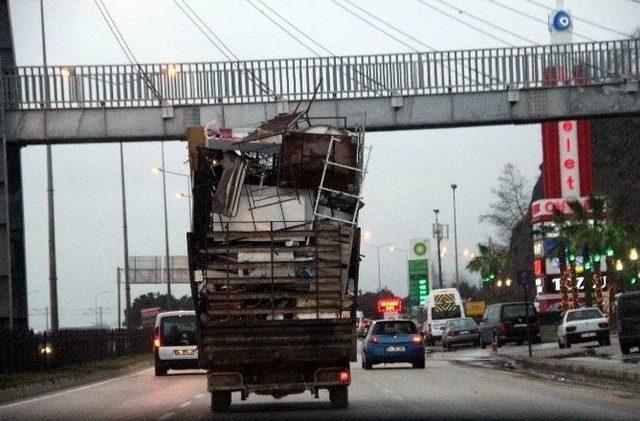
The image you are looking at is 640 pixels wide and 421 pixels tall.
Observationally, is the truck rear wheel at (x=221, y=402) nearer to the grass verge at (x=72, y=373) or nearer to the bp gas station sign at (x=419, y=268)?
the grass verge at (x=72, y=373)

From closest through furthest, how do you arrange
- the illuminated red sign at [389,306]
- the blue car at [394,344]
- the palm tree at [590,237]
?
the blue car at [394,344]
the palm tree at [590,237]
the illuminated red sign at [389,306]

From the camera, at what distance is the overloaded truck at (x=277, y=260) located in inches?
801

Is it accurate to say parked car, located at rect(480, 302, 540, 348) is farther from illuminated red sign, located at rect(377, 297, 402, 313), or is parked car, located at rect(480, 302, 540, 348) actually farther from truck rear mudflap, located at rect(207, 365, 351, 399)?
illuminated red sign, located at rect(377, 297, 402, 313)

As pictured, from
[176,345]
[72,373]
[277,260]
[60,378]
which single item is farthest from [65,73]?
[277,260]


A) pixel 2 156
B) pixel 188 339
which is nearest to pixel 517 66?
pixel 188 339

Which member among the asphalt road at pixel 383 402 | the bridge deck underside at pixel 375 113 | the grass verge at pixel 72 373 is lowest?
the grass verge at pixel 72 373

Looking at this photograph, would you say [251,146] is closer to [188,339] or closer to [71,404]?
[71,404]

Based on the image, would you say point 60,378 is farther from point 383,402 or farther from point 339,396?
point 339,396

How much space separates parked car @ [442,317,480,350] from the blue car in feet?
75.9

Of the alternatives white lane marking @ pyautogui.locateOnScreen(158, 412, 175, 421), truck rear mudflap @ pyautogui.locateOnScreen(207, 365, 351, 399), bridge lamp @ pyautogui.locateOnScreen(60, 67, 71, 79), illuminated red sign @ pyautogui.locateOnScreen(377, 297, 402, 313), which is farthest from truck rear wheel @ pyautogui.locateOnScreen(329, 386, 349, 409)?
illuminated red sign @ pyautogui.locateOnScreen(377, 297, 402, 313)

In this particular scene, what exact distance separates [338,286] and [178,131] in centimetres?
1732

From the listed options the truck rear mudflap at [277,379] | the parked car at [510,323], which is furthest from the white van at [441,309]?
the truck rear mudflap at [277,379]

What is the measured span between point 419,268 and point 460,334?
142 ft

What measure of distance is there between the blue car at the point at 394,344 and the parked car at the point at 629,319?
585cm
